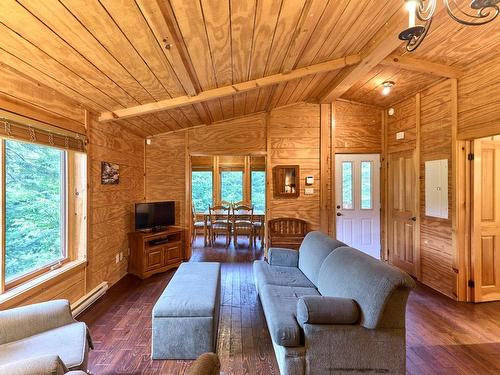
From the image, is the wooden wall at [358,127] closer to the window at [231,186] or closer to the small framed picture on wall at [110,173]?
the window at [231,186]

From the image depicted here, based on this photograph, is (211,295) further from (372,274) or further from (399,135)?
(399,135)

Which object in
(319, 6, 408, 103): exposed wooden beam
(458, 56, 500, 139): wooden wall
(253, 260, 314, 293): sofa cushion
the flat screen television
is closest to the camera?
(319, 6, 408, 103): exposed wooden beam

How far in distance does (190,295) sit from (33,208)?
1.71 m

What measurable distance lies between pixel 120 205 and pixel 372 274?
3.50 meters

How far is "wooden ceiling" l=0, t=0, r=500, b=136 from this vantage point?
1.58 metres

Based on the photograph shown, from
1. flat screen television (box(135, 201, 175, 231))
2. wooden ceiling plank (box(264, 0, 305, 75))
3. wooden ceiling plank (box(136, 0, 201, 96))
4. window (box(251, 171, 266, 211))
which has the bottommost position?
flat screen television (box(135, 201, 175, 231))

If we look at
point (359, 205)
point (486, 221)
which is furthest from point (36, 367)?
point (359, 205)

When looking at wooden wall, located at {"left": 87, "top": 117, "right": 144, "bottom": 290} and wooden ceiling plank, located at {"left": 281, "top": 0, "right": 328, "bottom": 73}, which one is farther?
wooden wall, located at {"left": 87, "top": 117, "right": 144, "bottom": 290}

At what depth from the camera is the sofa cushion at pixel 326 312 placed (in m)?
1.69

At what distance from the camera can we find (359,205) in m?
4.68

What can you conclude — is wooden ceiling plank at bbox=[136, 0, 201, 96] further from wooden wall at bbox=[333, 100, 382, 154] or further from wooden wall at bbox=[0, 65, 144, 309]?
wooden wall at bbox=[333, 100, 382, 154]

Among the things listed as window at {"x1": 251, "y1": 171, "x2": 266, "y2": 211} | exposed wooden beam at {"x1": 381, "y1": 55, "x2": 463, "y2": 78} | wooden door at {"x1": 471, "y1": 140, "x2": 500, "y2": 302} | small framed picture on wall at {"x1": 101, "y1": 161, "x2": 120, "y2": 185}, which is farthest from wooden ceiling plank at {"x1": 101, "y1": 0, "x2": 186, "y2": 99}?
window at {"x1": 251, "y1": 171, "x2": 266, "y2": 211}

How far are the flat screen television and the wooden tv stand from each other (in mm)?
146

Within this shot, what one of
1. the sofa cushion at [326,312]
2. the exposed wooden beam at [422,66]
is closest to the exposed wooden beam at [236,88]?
the exposed wooden beam at [422,66]
